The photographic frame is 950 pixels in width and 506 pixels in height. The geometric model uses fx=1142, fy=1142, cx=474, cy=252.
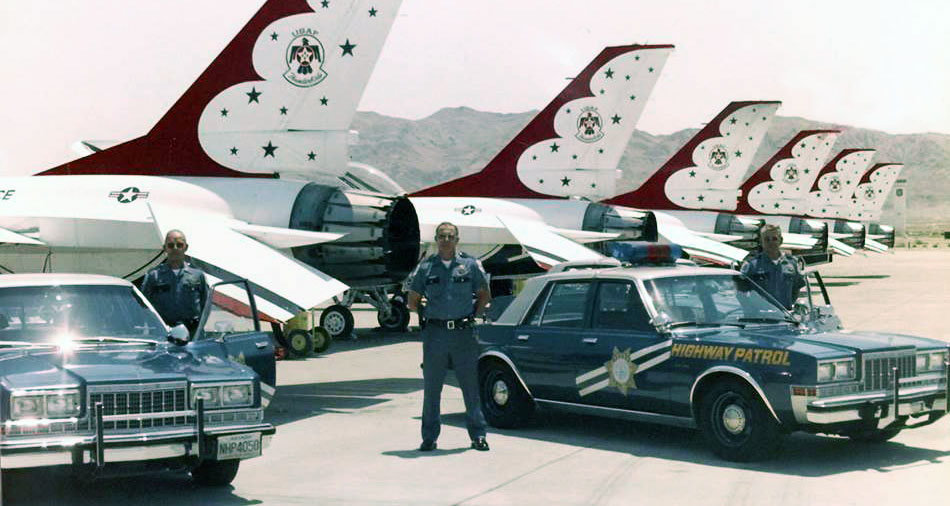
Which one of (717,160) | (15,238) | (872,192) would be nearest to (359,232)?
(15,238)

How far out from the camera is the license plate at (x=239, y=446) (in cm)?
723

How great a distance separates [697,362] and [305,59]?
8.42 metres

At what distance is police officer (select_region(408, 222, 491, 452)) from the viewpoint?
31.3ft

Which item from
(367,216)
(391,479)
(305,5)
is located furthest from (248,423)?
(305,5)

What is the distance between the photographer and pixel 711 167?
129 feet

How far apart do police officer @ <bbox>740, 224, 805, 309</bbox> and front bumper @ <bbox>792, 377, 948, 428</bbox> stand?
2860 mm

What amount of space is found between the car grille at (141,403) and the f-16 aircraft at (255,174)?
25.1ft

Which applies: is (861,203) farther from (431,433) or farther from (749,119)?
(431,433)

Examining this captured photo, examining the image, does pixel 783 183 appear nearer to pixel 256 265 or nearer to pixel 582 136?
pixel 582 136

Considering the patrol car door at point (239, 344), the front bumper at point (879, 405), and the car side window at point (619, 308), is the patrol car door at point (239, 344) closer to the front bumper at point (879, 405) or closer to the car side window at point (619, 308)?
the car side window at point (619, 308)

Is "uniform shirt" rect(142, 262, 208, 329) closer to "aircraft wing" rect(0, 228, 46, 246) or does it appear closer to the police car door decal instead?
the police car door decal

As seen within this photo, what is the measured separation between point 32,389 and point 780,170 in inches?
1920

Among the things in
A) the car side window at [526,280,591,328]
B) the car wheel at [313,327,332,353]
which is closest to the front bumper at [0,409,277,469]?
the car side window at [526,280,591,328]

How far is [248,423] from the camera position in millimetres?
7480
